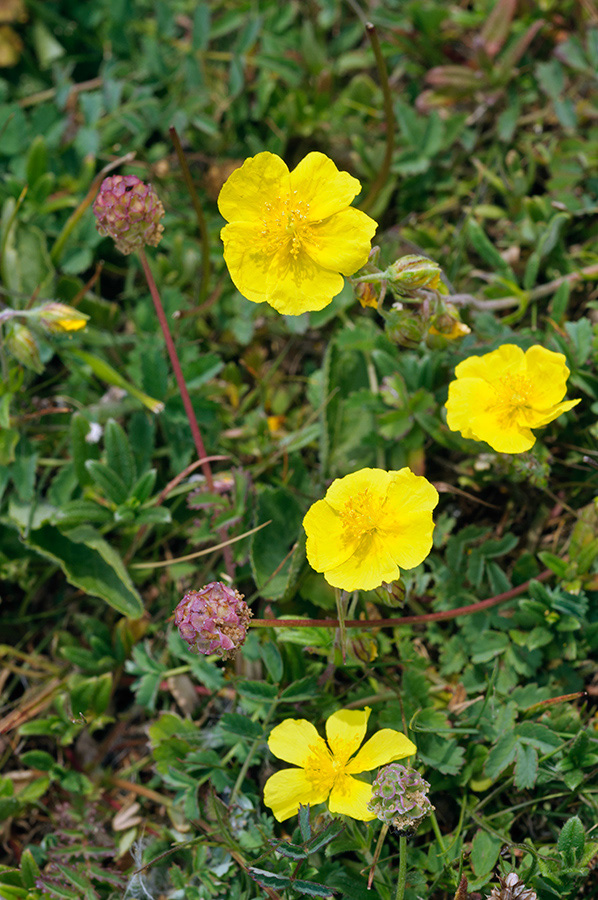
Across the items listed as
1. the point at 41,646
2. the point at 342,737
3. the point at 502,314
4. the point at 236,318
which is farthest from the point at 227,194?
the point at 41,646

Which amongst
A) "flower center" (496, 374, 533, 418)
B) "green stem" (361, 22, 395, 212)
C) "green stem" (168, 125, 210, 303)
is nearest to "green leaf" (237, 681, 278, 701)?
"flower center" (496, 374, 533, 418)

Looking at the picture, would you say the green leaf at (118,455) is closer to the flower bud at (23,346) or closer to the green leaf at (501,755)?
the flower bud at (23,346)

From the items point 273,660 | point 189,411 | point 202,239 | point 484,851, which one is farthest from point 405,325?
point 484,851

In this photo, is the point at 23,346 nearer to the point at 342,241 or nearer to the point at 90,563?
the point at 90,563

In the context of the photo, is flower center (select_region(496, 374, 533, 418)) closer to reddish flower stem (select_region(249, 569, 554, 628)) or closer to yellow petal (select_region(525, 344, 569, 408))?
yellow petal (select_region(525, 344, 569, 408))

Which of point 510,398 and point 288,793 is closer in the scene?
point 288,793

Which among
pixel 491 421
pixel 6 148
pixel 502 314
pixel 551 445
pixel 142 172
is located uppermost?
pixel 6 148

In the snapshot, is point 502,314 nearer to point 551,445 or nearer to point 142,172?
point 551,445

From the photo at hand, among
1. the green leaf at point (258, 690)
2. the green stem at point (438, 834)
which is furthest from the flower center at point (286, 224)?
the green stem at point (438, 834)
